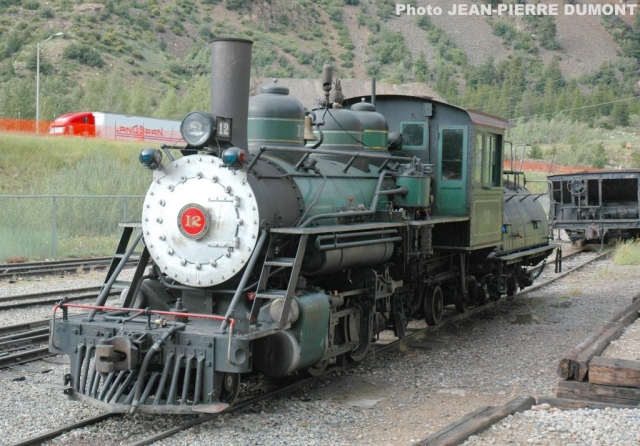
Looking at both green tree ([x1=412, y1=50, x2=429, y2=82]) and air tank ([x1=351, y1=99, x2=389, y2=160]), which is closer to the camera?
air tank ([x1=351, y1=99, x2=389, y2=160])

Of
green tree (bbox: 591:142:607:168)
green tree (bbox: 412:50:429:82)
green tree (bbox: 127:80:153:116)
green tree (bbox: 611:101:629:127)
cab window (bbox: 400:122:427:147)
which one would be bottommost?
cab window (bbox: 400:122:427:147)

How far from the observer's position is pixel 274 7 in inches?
4906

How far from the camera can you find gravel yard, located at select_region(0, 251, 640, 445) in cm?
644

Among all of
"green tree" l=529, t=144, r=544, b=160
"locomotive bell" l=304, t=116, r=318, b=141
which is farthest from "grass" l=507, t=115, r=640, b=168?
"locomotive bell" l=304, t=116, r=318, b=141

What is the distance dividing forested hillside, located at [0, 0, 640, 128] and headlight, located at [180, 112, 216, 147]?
138ft

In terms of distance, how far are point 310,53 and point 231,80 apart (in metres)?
111

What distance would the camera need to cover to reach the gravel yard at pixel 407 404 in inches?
253

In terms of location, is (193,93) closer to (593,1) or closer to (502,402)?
(502,402)

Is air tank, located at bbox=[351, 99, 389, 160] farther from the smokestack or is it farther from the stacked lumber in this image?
the stacked lumber

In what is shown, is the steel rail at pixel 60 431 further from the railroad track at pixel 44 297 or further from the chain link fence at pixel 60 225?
the chain link fence at pixel 60 225

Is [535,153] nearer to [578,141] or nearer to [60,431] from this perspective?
[578,141]

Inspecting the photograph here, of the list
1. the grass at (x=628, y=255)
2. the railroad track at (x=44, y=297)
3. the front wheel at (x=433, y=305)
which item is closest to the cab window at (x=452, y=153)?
the front wheel at (x=433, y=305)

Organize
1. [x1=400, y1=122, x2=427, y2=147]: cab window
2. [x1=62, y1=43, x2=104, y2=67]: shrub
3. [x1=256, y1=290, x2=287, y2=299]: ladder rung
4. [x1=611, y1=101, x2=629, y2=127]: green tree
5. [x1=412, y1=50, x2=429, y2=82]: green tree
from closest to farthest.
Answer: [x1=256, y1=290, x2=287, y2=299]: ladder rung < [x1=400, y1=122, x2=427, y2=147]: cab window < [x1=62, y1=43, x2=104, y2=67]: shrub < [x1=611, y1=101, x2=629, y2=127]: green tree < [x1=412, y1=50, x2=429, y2=82]: green tree

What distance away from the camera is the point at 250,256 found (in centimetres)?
739
